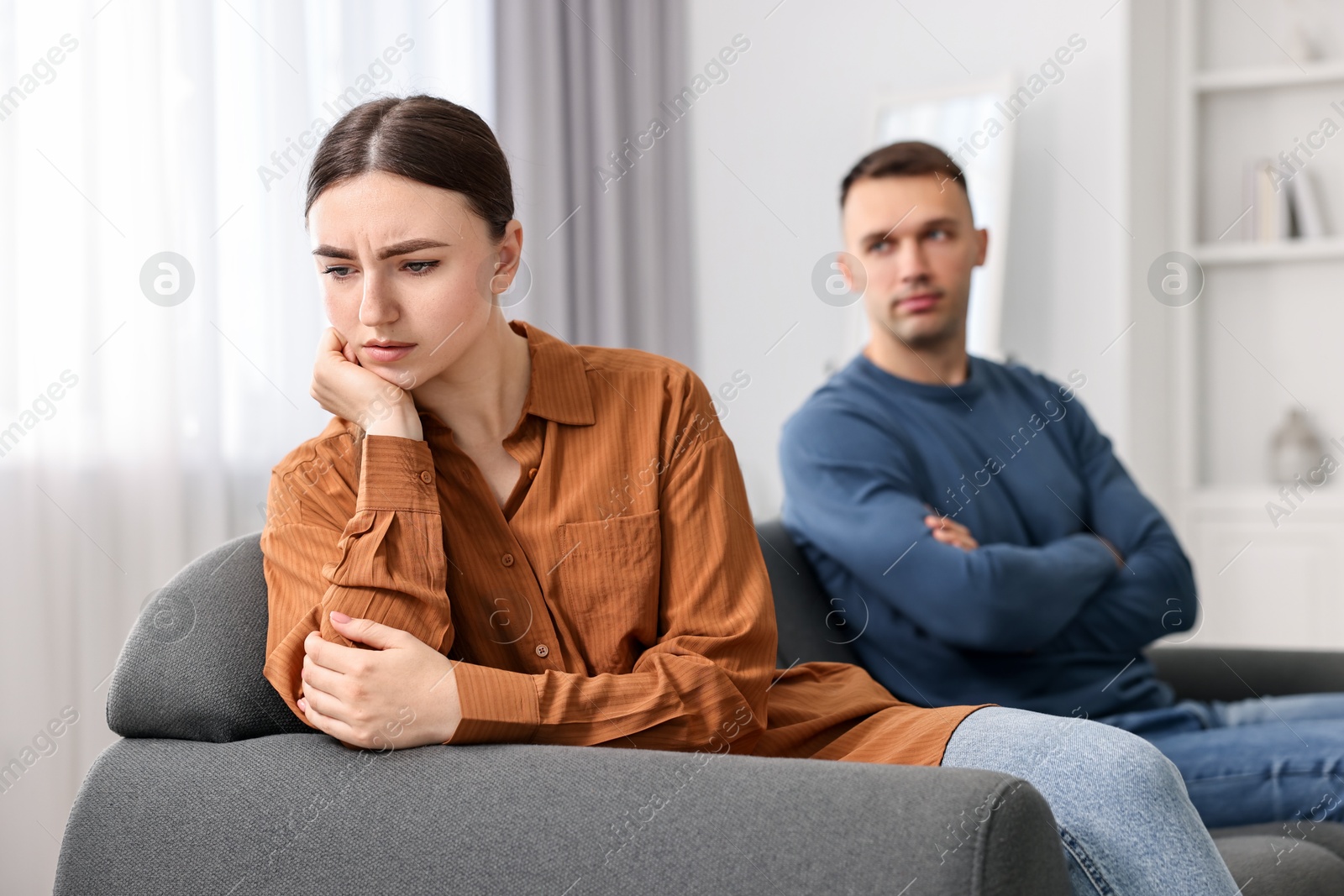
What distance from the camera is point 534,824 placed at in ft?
2.74

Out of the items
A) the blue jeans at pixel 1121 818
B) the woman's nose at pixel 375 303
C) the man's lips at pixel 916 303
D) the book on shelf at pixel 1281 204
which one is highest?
the book on shelf at pixel 1281 204

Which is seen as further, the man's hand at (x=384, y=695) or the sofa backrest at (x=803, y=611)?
the sofa backrest at (x=803, y=611)

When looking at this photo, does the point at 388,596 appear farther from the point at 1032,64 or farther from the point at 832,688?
the point at 1032,64

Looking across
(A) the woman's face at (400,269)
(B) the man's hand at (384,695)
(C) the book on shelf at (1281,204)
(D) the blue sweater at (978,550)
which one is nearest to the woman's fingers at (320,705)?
(B) the man's hand at (384,695)

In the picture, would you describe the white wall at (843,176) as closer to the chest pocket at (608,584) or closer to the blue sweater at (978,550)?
the blue sweater at (978,550)

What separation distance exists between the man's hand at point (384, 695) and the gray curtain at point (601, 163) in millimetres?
1954

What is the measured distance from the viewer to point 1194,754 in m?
1.51

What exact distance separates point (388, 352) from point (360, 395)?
5cm

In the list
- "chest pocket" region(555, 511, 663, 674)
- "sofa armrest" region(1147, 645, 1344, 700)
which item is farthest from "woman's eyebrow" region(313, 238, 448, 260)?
"sofa armrest" region(1147, 645, 1344, 700)

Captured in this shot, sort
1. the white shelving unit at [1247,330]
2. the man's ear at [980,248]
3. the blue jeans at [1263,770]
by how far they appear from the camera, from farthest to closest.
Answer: the white shelving unit at [1247,330]
the man's ear at [980,248]
the blue jeans at [1263,770]

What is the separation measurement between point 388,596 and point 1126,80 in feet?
9.16

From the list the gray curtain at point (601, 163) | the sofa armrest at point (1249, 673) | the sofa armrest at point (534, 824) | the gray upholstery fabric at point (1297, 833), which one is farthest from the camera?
the gray curtain at point (601, 163)

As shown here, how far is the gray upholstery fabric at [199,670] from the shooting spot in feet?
3.33

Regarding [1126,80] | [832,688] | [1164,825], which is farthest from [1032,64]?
[1164,825]
